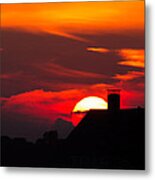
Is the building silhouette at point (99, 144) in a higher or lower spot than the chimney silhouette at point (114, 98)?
lower

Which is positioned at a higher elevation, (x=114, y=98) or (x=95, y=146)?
(x=114, y=98)

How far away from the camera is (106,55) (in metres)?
3.73

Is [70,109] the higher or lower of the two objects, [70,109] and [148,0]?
the lower

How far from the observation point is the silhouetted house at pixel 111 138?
12.1 ft

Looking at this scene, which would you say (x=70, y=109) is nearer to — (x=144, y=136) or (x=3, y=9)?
(x=144, y=136)

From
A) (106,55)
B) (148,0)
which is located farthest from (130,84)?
(148,0)

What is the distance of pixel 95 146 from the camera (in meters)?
3.72

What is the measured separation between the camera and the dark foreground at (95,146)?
369cm

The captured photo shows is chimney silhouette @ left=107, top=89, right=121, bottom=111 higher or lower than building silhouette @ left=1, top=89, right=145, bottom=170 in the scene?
higher

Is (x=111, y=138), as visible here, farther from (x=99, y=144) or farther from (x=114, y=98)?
(x=114, y=98)

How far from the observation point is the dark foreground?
3688mm

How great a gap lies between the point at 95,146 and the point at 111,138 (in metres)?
0.10

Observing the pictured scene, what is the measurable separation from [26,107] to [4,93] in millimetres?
149

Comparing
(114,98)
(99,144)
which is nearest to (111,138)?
(99,144)
